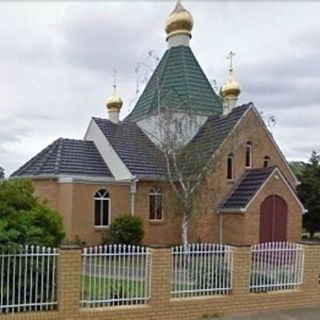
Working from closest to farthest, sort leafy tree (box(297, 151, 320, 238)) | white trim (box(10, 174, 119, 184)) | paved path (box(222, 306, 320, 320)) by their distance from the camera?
paved path (box(222, 306, 320, 320)) < white trim (box(10, 174, 119, 184)) < leafy tree (box(297, 151, 320, 238))

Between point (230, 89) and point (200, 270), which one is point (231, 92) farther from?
point (200, 270)

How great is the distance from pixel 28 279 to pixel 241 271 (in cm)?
420

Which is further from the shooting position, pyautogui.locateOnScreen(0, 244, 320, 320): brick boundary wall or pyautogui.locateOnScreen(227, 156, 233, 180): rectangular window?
pyautogui.locateOnScreen(227, 156, 233, 180): rectangular window

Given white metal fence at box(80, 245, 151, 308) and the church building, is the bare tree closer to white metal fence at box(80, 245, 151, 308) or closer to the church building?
the church building

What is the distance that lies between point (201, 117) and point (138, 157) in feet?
13.3

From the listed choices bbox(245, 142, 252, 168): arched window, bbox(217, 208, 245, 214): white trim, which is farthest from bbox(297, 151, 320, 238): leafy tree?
bbox(217, 208, 245, 214): white trim

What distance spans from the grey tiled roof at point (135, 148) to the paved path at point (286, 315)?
386 inches

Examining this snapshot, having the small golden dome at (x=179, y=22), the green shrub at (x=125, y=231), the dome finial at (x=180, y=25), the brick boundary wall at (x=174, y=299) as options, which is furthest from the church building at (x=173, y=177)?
the brick boundary wall at (x=174, y=299)

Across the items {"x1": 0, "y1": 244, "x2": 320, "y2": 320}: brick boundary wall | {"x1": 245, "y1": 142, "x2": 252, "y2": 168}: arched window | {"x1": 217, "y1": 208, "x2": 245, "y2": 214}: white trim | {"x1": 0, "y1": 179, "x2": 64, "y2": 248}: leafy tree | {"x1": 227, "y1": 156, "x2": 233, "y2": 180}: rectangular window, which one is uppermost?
{"x1": 245, "y1": 142, "x2": 252, "y2": 168}: arched window

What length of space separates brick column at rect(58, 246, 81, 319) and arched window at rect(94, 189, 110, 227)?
12.2 metres

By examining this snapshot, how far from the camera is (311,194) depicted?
27938 millimetres

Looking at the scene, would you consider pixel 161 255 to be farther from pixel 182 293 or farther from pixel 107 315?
pixel 107 315

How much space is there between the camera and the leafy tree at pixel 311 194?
27625 millimetres

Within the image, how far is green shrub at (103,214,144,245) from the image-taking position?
18453 millimetres
